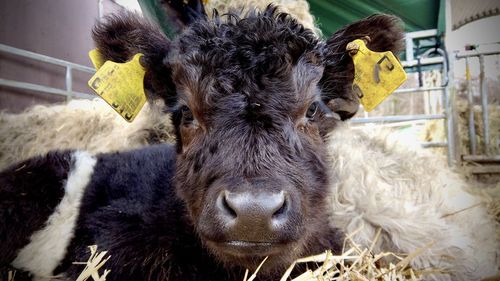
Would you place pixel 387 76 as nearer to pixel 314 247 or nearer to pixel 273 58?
pixel 273 58

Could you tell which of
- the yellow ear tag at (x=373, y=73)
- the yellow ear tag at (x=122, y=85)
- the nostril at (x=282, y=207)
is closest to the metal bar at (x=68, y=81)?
the yellow ear tag at (x=122, y=85)

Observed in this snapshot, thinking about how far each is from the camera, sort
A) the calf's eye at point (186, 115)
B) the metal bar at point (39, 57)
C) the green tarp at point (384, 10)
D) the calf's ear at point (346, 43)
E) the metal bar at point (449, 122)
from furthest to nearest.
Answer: the green tarp at point (384, 10) < the metal bar at point (449, 122) < the metal bar at point (39, 57) < the calf's ear at point (346, 43) < the calf's eye at point (186, 115)

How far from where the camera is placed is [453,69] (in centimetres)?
582

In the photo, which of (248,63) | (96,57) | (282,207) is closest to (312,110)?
(248,63)

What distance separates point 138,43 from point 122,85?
1.05ft

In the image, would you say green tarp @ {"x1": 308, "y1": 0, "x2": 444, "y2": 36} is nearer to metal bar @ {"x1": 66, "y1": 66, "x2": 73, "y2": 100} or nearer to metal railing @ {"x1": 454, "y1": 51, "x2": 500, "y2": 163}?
metal railing @ {"x1": 454, "y1": 51, "x2": 500, "y2": 163}

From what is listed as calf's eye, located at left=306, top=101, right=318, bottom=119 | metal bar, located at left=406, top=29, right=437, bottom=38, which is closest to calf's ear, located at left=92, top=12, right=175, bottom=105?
calf's eye, located at left=306, top=101, right=318, bottom=119

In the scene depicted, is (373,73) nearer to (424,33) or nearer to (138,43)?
(138,43)

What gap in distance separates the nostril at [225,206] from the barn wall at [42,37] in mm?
4235

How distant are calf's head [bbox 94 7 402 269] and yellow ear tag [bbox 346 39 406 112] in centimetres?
13

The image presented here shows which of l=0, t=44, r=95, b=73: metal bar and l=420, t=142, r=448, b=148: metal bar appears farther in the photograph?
l=420, t=142, r=448, b=148: metal bar

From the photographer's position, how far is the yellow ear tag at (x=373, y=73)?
2557 mm

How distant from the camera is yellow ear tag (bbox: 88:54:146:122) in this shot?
255 centimetres

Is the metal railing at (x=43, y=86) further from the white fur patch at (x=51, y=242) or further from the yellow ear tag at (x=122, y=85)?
the yellow ear tag at (x=122, y=85)
